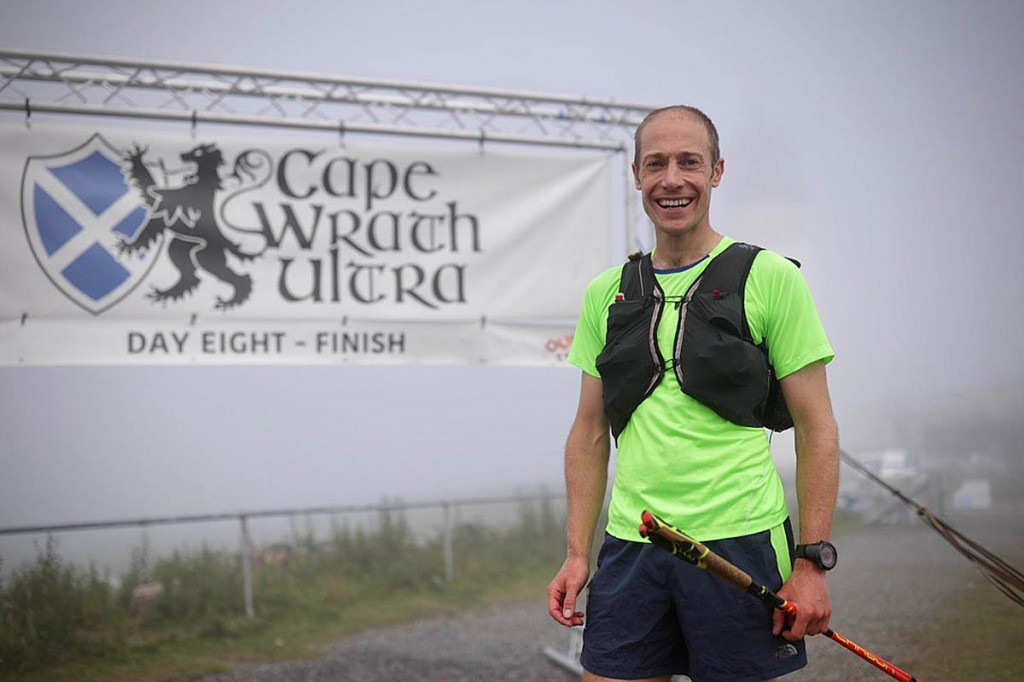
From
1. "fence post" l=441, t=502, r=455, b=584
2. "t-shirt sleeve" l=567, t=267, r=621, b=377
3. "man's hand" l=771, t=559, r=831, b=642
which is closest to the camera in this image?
"man's hand" l=771, t=559, r=831, b=642

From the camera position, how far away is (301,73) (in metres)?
4.85

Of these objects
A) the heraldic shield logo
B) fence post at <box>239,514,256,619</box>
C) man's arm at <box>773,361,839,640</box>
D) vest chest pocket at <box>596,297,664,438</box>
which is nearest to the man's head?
vest chest pocket at <box>596,297,664,438</box>

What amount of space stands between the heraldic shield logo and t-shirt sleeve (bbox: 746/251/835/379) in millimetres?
3741

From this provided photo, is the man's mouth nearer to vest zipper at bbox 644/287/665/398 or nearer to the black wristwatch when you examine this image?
vest zipper at bbox 644/287/665/398

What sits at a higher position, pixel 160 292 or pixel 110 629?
pixel 160 292

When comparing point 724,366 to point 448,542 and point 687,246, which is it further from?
point 448,542

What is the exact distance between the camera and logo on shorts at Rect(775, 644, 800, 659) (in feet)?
6.16

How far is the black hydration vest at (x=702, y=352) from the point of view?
189 cm

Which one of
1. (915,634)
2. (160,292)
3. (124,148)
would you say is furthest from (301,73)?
(915,634)

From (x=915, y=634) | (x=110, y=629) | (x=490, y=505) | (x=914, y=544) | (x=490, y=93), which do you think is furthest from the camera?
(x=490, y=505)

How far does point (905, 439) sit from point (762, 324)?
5.72 meters

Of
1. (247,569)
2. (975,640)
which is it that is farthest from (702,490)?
(247,569)

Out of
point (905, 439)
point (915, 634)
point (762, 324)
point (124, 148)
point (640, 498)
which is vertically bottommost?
point (915, 634)

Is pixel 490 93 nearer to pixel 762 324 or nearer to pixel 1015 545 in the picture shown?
pixel 762 324
